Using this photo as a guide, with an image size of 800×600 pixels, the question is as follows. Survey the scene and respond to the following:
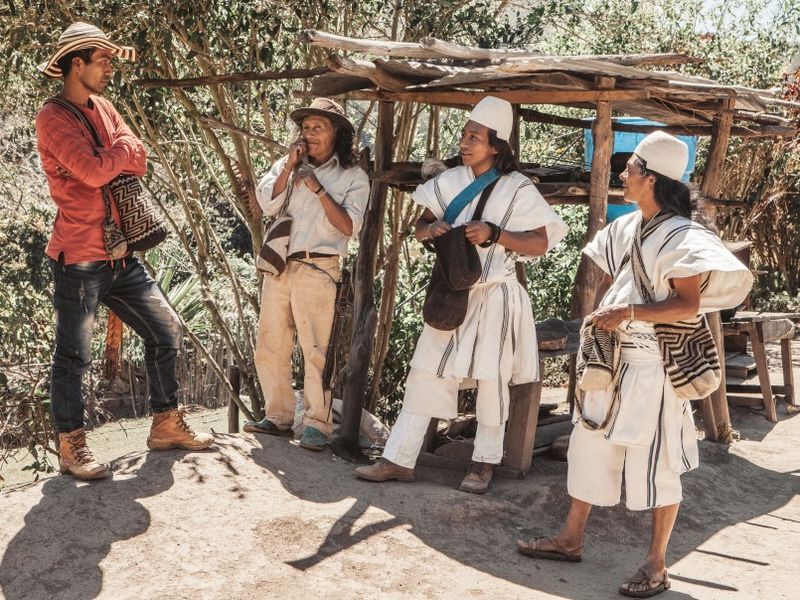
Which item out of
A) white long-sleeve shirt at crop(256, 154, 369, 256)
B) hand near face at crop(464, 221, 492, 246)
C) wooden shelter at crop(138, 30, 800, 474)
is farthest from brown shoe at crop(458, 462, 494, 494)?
white long-sleeve shirt at crop(256, 154, 369, 256)

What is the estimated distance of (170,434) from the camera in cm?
508

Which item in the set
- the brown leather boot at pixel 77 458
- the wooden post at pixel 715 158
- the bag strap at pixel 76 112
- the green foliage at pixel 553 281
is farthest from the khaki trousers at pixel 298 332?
the green foliage at pixel 553 281

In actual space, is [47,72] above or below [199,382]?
above

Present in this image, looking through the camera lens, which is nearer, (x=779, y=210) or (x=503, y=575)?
(x=503, y=575)

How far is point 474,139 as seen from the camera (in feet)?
17.2

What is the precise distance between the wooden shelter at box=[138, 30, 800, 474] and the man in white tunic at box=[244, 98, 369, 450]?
1.06 feet

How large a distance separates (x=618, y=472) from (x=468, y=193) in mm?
1649

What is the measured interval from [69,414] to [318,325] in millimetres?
1552

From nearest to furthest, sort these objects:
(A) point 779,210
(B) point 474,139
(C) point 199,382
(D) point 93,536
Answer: (D) point 93,536, (B) point 474,139, (C) point 199,382, (A) point 779,210

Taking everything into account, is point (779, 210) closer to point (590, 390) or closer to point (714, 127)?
point (714, 127)

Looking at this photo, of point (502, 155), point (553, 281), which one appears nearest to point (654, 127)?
point (553, 281)

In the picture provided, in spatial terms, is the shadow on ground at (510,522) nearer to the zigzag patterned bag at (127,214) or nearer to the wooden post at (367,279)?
the wooden post at (367,279)

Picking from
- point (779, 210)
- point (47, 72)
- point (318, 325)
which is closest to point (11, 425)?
point (318, 325)

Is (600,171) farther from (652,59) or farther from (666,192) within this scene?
(666,192)
